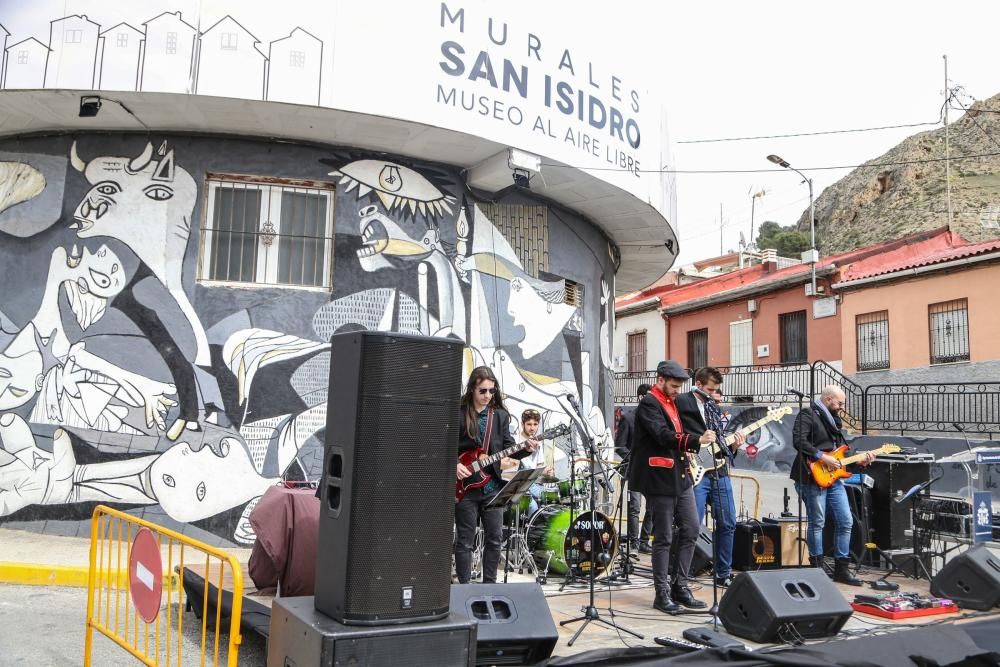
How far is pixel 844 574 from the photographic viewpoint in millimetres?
8398

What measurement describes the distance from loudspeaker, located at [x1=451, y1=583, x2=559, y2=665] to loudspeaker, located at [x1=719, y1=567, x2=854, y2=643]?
1.60 meters

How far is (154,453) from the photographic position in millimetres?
9070

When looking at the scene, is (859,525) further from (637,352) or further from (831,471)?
(637,352)

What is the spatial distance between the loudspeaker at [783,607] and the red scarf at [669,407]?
1386mm

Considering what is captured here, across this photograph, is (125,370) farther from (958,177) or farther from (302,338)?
(958,177)

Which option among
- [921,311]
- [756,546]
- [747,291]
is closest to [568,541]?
[756,546]

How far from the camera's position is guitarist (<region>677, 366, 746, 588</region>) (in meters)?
7.37

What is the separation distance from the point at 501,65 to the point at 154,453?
5.84 metres

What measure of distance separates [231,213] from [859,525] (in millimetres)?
8052

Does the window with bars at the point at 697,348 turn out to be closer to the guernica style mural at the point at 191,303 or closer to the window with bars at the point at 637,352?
the window with bars at the point at 637,352

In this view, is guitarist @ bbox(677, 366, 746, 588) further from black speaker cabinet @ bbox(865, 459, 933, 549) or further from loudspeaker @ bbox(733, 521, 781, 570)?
black speaker cabinet @ bbox(865, 459, 933, 549)

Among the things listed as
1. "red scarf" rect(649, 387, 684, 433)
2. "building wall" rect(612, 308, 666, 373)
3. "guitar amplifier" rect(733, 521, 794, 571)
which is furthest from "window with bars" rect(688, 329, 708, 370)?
"red scarf" rect(649, 387, 684, 433)

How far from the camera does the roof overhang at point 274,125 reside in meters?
8.61

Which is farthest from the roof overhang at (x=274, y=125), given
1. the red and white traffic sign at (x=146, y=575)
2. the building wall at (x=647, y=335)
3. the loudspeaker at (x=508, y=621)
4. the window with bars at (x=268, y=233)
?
the building wall at (x=647, y=335)
